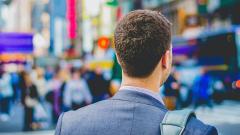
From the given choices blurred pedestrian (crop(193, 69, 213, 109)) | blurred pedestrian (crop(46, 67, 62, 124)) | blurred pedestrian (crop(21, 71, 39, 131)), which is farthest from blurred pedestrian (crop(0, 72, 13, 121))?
blurred pedestrian (crop(193, 69, 213, 109))

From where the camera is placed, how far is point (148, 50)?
157 centimetres

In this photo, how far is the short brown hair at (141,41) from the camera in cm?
157

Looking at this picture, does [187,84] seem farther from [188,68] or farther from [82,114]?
[82,114]

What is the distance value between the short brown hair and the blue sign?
18.0 meters

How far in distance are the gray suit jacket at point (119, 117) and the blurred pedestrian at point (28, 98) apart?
31.5 feet

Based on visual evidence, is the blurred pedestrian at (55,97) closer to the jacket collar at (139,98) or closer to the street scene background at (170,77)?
the street scene background at (170,77)

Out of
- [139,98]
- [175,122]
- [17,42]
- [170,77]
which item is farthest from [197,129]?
[17,42]

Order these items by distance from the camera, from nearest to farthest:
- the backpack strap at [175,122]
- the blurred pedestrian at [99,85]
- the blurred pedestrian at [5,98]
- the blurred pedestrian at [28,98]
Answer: the backpack strap at [175,122]
the blurred pedestrian at [28,98]
the blurred pedestrian at [99,85]
the blurred pedestrian at [5,98]

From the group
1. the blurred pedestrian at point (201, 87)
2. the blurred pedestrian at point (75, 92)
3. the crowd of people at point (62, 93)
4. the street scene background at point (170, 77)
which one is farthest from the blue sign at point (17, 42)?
the blurred pedestrian at point (75, 92)

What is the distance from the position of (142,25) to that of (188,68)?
17248 mm

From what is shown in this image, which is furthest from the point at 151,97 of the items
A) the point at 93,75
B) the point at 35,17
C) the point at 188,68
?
the point at 35,17

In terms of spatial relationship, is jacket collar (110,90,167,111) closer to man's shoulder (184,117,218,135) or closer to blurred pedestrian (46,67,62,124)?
man's shoulder (184,117,218,135)

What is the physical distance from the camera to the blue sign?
770 inches

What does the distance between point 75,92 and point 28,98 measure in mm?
1092
